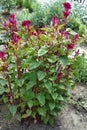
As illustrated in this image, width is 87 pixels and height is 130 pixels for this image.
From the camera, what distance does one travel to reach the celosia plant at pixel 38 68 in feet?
9.91

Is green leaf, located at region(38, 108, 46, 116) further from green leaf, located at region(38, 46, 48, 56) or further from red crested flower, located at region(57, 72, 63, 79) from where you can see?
green leaf, located at region(38, 46, 48, 56)

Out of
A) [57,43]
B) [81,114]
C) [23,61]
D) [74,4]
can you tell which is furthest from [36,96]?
[74,4]

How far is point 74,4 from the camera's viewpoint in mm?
6773

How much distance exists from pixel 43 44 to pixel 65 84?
0.53m

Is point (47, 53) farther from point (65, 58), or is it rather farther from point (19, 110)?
point (19, 110)

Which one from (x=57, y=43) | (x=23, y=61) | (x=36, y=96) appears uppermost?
(x=57, y=43)

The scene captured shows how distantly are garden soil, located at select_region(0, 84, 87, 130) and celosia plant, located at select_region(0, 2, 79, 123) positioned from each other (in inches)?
6.0

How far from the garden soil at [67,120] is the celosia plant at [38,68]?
6.0 inches

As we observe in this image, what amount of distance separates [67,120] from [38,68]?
913 millimetres

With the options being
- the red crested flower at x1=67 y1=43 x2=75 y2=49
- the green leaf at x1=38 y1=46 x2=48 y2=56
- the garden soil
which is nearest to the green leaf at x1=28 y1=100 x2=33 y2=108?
the garden soil

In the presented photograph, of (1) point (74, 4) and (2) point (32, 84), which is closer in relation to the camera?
(2) point (32, 84)

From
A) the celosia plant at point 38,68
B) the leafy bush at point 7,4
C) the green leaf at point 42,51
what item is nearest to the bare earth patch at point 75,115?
the celosia plant at point 38,68

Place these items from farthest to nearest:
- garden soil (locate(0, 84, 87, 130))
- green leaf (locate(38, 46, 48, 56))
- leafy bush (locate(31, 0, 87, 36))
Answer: leafy bush (locate(31, 0, 87, 36)) → garden soil (locate(0, 84, 87, 130)) → green leaf (locate(38, 46, 48, 56))

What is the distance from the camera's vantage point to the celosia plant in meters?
3.02
